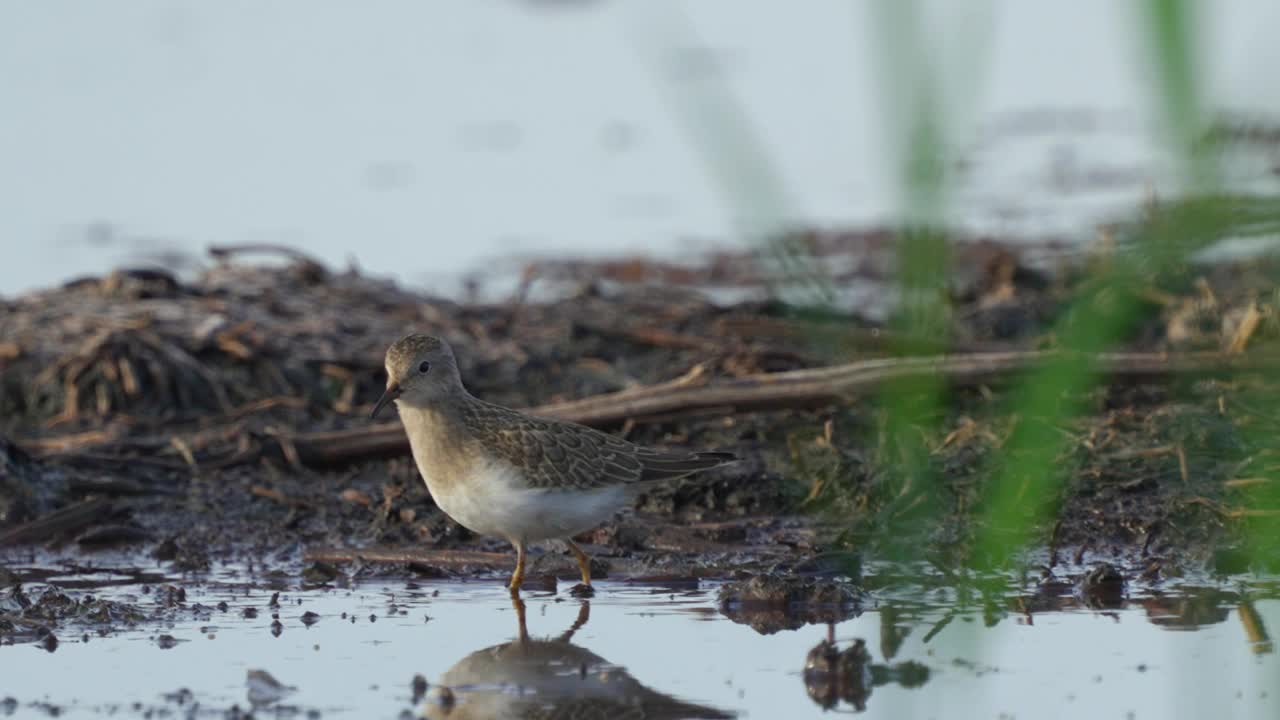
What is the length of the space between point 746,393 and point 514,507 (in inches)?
60.4

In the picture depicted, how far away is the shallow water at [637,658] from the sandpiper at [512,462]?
0.29 meters

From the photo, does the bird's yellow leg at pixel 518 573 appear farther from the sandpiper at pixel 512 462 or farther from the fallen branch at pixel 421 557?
the fallen branch at pixel 421 557

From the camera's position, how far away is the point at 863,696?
5.48 metres

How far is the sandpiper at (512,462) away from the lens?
7.05 m

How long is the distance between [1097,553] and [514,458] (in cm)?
227

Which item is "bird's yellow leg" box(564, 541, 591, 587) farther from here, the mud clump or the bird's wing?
the mud clump

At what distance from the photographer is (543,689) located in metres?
5.77

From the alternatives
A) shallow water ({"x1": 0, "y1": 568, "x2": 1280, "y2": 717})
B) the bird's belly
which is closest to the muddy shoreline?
the bird's belly

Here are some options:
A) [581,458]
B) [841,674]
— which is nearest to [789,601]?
[841,674]

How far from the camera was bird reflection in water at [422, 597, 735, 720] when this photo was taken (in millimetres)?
5512

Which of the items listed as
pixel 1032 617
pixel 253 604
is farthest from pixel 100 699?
pixel 1032 617

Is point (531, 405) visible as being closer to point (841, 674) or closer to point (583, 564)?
point (583, 564)

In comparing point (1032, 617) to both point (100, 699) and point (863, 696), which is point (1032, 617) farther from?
point (100, 699)

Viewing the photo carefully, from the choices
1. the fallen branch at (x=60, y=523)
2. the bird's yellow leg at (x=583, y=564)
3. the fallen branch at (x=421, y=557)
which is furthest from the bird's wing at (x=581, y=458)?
the fallen branch at (x=60, y=523)
